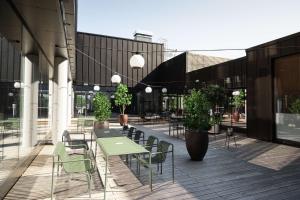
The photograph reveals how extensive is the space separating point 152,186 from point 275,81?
7.77 meters

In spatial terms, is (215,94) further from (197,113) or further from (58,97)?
(58,97)

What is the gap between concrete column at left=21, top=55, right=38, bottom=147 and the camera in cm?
720

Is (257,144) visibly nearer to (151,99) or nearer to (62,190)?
(62,190)

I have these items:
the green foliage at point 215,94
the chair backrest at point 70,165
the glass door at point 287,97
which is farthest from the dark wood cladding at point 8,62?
the green foliage at point 215,94

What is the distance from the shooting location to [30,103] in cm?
781

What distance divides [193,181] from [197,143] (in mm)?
1683

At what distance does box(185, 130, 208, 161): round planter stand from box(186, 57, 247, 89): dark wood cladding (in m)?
7.29

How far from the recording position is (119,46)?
21938 millimetres

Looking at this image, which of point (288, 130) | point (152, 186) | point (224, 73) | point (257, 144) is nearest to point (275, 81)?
point (288, 130)

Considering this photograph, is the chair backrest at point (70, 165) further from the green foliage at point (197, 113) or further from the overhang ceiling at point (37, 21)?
the green foliage at point (197, 113)

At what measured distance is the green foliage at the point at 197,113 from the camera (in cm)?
679

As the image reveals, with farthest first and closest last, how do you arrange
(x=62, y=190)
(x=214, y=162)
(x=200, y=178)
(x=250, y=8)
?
(x=250, y=8) < (x=214, y=162) < (x=200, y=178) < (x=62, y=190)

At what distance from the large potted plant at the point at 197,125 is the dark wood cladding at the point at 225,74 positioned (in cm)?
702

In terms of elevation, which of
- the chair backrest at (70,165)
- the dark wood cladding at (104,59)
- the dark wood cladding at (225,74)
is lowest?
the chair backrest at (70,165)
